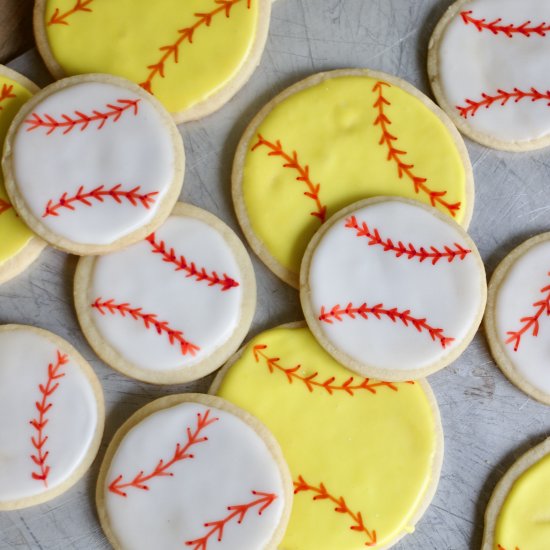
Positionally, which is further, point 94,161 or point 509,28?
point 509,28

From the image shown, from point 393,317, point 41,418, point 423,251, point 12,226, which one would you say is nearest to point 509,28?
point 423,251

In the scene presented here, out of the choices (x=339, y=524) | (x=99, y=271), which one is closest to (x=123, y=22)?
(x=99, y=271)

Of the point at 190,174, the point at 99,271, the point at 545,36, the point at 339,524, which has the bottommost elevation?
the point at 339,524

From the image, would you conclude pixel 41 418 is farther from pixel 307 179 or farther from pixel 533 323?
pixel 533 323

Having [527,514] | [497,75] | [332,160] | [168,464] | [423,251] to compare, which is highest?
[497,75]

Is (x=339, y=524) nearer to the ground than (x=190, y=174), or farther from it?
nearer to the ground

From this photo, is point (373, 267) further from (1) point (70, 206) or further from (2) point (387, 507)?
(1) point (70, 206)

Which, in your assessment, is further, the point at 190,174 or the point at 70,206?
the point at 190,174
